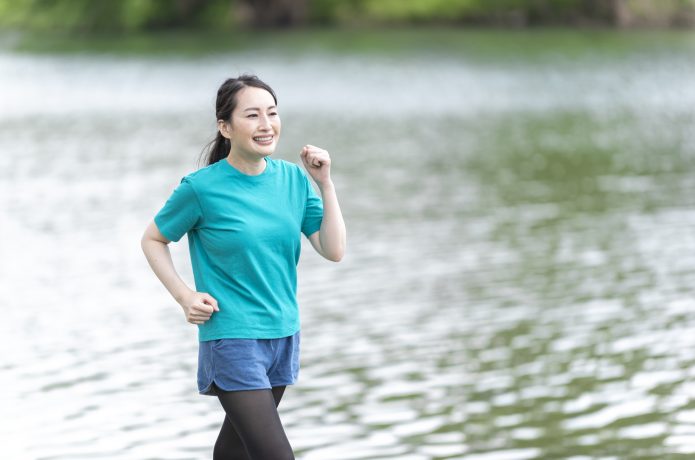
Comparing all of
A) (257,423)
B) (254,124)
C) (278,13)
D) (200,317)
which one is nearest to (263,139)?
(254,124)

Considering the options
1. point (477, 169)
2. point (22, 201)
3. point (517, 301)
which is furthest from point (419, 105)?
point (517, 301)

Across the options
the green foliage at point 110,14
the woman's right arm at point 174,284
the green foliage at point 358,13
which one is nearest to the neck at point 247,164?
the woman's right arm at point 174,284

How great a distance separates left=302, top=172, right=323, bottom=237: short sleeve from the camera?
446 cm

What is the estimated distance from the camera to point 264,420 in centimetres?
418

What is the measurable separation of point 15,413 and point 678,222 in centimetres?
838

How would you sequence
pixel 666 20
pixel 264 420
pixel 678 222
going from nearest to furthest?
pixel 264 420 < pixel 678 222 < pixel 666 20

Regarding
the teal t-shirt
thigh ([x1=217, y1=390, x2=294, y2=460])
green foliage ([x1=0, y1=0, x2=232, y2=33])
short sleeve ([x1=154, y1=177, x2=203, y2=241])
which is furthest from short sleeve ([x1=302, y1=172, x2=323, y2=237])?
green foliage ([x1=0, y1=0, x2=232, y2=33])

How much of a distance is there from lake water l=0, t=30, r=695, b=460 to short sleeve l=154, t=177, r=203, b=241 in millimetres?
2187

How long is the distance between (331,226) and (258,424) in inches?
26.9

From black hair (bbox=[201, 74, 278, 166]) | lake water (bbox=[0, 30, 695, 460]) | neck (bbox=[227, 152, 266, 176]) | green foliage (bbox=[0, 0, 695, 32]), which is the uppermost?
green foliage (bbox=[0, 0, 695, 32])

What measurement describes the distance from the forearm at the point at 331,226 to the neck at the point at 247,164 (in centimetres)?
22

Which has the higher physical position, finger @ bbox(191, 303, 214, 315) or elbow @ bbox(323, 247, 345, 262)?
elbow @ bbox(323, 247, 345, 262)

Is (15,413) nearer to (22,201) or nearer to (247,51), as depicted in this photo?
(22,201)

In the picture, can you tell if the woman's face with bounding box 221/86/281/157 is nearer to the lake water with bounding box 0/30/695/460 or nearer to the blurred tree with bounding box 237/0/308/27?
the lake water with bounding box 0/30/695/460
